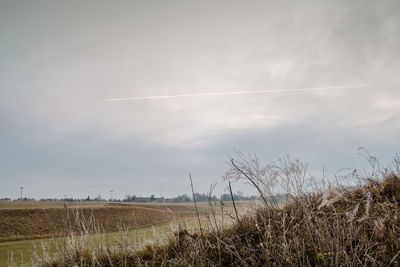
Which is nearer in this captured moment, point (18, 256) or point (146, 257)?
point (146, 257)

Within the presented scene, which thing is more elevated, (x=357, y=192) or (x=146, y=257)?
(x=357, y=192)

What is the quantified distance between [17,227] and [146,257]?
21.2 metres

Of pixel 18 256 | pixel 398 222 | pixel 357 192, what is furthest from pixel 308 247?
pixel 18 256

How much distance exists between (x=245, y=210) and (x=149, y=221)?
25295 millimetres

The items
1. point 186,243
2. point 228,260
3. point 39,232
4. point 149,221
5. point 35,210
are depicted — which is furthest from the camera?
point 149,221

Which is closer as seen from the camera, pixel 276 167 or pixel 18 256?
pixel 276 167

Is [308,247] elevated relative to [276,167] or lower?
lower

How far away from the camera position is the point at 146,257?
4.99 metres

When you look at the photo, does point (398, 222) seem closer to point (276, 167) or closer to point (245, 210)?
point (276, 167)

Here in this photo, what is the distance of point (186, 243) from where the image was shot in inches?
187

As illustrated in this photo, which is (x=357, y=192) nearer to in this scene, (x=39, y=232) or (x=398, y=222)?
(x=398, y=222)

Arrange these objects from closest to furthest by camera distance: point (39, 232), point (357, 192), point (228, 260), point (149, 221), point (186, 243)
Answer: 1. point (228, 260)
2. point (186, 243)
3. point (357, 192)
4. point (39, 232)
5. point (149, 221)

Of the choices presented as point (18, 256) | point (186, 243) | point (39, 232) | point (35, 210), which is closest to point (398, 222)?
point (186, 243)

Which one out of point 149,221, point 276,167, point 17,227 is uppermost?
point 276,167
